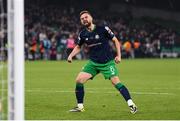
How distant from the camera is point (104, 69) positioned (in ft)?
41.6

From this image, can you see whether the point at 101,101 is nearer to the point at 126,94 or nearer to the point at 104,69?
the point at 104,69

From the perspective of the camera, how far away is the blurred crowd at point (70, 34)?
4338 cm

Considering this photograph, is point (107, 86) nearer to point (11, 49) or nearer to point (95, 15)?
point (11, 49)

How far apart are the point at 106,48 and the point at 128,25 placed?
131ft

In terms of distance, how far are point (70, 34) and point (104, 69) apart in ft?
109

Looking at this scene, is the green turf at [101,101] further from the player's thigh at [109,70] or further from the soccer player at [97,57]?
the player's thigh at [109,70]

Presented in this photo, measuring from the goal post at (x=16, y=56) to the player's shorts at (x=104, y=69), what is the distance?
4457 millimetres

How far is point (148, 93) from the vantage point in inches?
667

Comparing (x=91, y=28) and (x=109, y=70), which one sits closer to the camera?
(x=109, y=70)

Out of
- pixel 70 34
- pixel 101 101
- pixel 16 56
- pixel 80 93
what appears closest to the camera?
pixel 16 56

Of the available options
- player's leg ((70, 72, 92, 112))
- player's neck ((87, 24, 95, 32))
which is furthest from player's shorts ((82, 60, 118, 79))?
player's neck ((87, 24, 95, 32))

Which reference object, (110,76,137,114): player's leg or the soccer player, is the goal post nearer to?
(110,76,137,114): player's leg

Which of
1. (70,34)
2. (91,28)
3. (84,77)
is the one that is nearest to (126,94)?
(84,77)

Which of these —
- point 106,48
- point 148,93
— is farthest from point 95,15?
point 106,48
